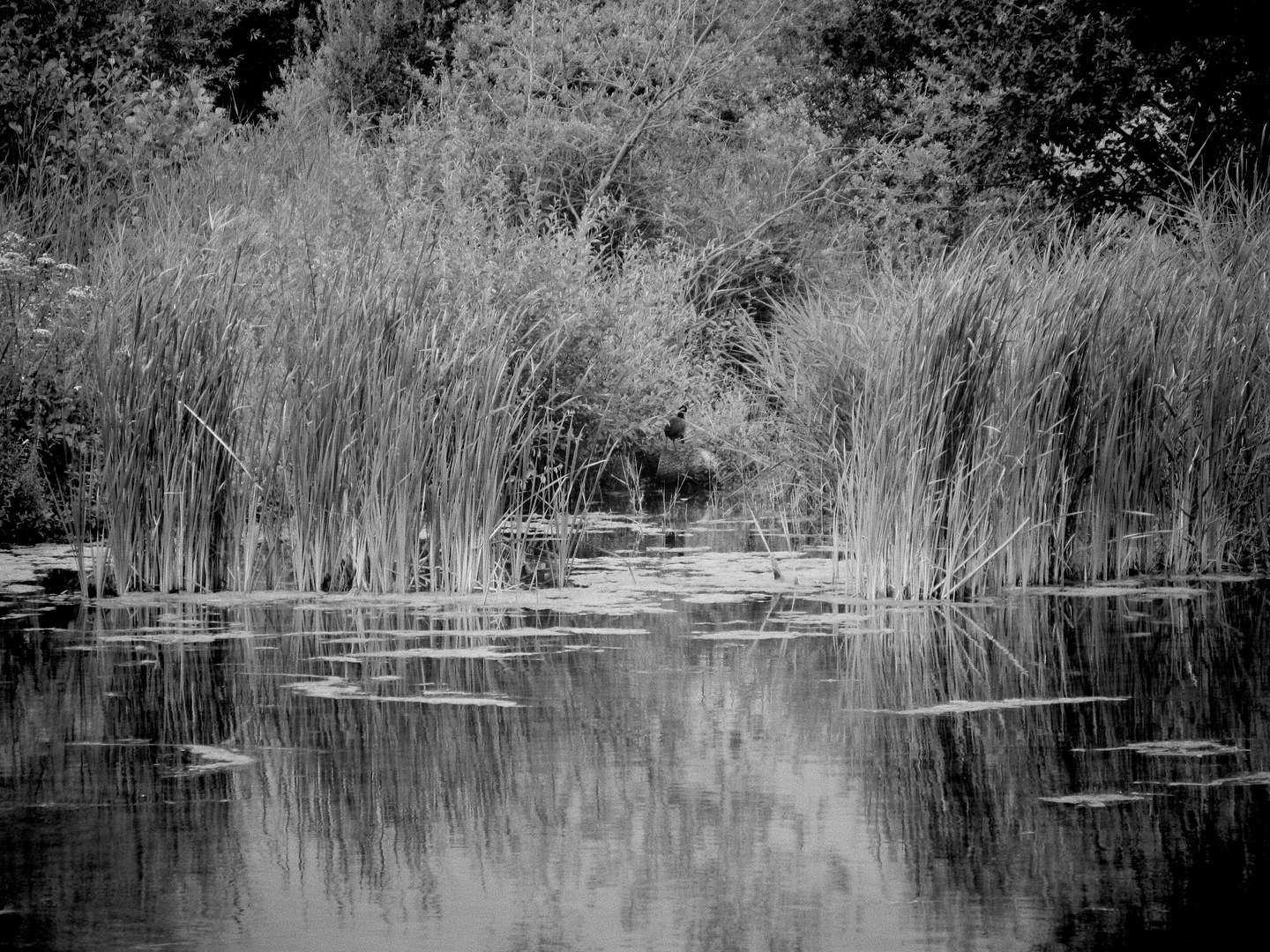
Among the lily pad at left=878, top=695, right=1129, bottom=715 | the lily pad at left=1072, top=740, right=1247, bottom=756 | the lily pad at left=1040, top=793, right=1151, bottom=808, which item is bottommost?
the lily pad at left=1040, top=793, right=1151, bottom=808

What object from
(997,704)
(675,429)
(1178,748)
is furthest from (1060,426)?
(675,429)

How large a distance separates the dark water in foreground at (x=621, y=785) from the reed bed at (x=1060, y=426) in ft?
2.68

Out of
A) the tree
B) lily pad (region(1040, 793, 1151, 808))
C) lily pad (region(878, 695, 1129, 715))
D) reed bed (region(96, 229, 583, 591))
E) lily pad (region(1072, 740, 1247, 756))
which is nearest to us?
lily pad (region(1040, 793, 1151, 808))

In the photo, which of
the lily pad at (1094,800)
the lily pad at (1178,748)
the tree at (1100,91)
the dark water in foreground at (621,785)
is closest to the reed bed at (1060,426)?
the dark water in foreground at (621,785)

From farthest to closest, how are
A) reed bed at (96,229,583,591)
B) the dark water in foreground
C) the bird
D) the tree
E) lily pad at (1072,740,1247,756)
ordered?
the bird, the tree, reed bed at (96,229,583,591), lily pad at (1072,740,1247,756), the dark water in foreground

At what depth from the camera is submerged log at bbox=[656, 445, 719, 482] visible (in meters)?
15.1

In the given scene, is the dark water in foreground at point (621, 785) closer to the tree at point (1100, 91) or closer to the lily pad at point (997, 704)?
the lily pad at point (997, 704)

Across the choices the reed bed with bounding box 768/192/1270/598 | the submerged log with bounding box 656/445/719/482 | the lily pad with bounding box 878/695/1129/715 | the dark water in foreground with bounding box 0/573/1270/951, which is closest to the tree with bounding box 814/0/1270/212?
the submerged log with bounding box 656/445/719/482

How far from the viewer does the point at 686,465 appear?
50.0ft

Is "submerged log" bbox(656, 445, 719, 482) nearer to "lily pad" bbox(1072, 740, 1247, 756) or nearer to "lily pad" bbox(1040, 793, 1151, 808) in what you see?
"lily pad" bbox(1072, 740, 1247, 756)

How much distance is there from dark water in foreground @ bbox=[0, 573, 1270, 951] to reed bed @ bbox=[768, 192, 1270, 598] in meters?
0.82

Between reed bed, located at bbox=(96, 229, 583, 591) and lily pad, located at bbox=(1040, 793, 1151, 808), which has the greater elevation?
reed bed, located at bbox=(96, 229, 583, 591)

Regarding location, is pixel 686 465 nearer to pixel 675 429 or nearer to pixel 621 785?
pixel 675 429

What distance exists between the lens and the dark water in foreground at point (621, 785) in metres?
3.46
